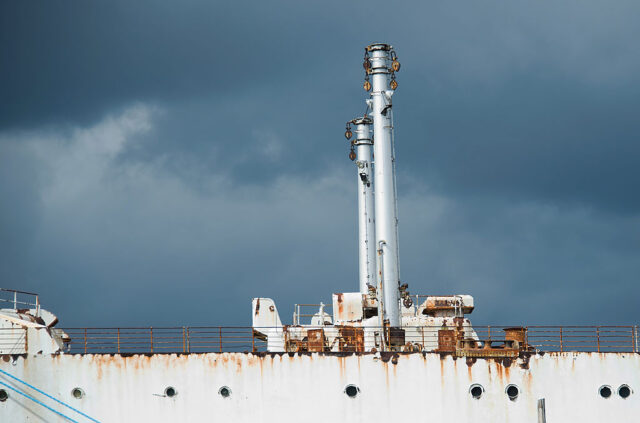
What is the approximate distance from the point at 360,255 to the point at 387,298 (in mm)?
18041

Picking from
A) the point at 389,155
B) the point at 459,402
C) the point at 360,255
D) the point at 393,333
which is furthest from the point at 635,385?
the point at 360,255

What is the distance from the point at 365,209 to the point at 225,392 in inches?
929

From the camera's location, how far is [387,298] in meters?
31.5

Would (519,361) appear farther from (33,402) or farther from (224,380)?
(33,402)

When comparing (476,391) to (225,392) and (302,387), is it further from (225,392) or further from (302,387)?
(225,392)

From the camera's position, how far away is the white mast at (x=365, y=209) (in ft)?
158

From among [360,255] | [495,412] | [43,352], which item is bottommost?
[495,412]

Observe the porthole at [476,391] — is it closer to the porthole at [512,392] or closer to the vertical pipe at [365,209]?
the porthole at [512,392]

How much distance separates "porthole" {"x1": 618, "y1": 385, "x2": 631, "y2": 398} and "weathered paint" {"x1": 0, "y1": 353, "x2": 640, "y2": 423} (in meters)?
0.42

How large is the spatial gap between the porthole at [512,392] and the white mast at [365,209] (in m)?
18.8

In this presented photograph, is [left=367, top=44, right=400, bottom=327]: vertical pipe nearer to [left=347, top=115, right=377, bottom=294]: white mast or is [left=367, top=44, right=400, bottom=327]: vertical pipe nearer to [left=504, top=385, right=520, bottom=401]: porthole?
[left=504, top=385, right=520, bottom=401]: porthole

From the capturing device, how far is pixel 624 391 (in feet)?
93.7

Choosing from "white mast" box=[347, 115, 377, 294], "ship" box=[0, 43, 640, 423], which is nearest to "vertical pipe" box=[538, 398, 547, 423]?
"ship" box=[0, 43, 640, 423]

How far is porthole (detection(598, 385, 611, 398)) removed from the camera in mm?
28438
